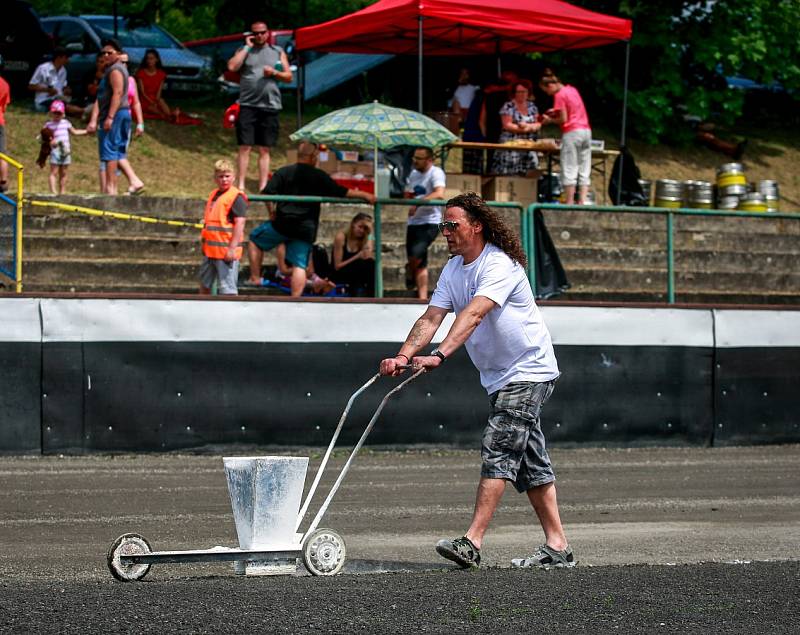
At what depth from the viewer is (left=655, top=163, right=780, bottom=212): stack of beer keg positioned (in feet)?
66.4

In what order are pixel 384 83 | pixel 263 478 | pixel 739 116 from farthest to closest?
pixel 739 116, pixel 384 83, pixel 263 478

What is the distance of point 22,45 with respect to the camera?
81.8 feet

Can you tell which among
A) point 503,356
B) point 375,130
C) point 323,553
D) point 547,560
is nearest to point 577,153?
point 375,130

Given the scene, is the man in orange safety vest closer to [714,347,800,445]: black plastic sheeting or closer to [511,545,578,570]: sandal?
[714,347,800,445]: black plastic sheeting

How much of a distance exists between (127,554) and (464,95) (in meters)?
14.2

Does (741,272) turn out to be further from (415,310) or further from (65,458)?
(65,458)

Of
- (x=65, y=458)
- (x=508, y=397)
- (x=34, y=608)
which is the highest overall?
(x=508, y=397)

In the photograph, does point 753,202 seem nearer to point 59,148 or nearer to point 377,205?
point 377,205

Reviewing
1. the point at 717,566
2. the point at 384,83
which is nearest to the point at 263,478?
the point at 717,566

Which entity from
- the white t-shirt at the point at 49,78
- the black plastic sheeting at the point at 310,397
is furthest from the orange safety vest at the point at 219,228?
the white t-shirt at the point at 49,78

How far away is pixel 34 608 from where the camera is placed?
6.26 m

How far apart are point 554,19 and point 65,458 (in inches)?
361

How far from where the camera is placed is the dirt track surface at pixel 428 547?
245 inches

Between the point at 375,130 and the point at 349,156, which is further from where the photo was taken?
the point at 349,156
